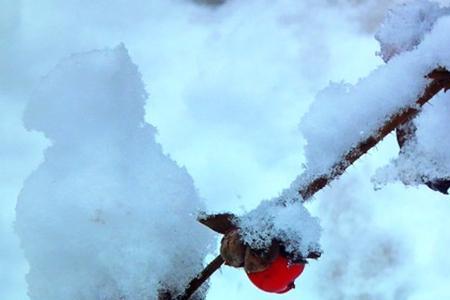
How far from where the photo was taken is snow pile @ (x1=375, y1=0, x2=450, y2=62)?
102cm

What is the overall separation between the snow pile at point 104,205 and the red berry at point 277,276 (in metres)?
0.11

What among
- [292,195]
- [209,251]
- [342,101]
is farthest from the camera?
[209,251]

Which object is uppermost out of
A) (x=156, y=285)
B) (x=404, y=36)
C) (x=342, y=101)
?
(x=404, y=36)

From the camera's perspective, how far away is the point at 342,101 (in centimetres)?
100

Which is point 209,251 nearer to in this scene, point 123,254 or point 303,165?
point 123,254

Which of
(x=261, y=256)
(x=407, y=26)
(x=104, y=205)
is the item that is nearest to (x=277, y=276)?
(x=261, y=256)

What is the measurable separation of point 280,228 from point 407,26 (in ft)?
1.32

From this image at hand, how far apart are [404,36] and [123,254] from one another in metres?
0.59

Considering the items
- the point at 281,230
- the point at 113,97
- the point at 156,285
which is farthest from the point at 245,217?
the point at 113,97

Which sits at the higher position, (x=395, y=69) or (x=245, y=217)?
(x=395, y=69)

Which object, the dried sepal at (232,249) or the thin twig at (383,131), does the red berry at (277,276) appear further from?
the thin twig at (383,131)

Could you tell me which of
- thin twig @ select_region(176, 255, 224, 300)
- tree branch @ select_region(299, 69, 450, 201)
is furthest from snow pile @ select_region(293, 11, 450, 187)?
thin twig @ select_region(176, 255, 224, 300)

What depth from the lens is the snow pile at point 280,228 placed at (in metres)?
0.95

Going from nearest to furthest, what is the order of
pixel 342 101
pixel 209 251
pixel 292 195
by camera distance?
pixel 292 195 → pixel 342 101 → pixel 209 251
